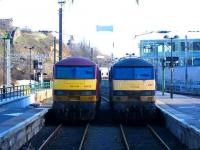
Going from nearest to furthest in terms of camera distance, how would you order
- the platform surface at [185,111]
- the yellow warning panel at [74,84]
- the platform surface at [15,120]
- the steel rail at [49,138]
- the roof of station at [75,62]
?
the platform surface at [15,120] → the steel rail at [49,138] → the platform surface at [185,111] → the yellow warning panel at [74,84] → the roof of station at [75,62]

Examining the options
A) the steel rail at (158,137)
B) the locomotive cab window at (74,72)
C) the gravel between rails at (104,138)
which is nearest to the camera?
the steel rail at (158,137)

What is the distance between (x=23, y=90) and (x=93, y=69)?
15627mm

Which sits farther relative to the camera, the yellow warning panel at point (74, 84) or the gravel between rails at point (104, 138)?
the yellow warning panel at point (74, 84)

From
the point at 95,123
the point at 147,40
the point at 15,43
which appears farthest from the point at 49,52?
the point at 95,123

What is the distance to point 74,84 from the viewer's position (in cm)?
2852

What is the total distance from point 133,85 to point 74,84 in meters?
2.86

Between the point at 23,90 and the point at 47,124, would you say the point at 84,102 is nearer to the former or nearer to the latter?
the point at 47,124

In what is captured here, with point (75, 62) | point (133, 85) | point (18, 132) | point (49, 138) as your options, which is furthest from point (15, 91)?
point (18, 132)

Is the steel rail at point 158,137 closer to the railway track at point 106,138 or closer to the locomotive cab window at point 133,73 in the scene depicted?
the railway track at point 106,138

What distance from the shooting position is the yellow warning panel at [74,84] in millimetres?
28438

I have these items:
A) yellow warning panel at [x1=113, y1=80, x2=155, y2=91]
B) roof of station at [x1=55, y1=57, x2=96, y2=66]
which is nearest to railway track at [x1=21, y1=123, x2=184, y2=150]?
yellow warning panel at [x1=113, y1=80, x2=155, y2=91]

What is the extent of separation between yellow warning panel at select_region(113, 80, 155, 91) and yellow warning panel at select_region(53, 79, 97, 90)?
3.84ft

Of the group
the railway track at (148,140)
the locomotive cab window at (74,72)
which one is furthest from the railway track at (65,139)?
the locomotive cab window at (74,72)

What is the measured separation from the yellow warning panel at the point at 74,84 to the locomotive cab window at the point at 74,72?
24 centimetres
